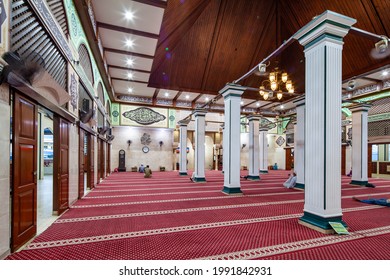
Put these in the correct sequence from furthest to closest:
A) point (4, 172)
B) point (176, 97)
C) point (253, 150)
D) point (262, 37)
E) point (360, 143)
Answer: point (176, 97)
point (253, 150)
point (262, 37)
point (360, 143)
point (4, 172)

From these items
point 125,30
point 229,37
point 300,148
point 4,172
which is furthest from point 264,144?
point 4,172

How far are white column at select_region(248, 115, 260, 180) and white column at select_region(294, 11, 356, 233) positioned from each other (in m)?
5.93

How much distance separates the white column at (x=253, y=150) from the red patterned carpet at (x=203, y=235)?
4.64 metres

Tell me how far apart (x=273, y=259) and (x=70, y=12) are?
5063 millimetres

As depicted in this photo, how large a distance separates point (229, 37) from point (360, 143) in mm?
6039

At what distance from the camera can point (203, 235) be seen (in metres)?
2.52

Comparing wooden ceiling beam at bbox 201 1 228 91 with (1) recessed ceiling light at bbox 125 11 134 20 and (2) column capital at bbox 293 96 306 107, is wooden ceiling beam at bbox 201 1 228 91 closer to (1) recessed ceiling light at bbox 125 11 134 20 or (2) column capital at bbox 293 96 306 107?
(1) recessed ceiling light at bbox 125 11 134 20

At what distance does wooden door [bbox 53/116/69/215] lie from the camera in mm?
3414

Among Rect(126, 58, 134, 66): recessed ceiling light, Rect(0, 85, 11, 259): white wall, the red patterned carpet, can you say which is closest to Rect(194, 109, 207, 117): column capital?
Rect(126, 58, 134, 66): recessed ceiling light

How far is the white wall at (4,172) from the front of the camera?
1918 mm

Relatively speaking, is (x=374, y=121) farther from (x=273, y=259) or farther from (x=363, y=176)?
(x=273, y=259)

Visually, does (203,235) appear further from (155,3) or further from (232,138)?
(155,3)

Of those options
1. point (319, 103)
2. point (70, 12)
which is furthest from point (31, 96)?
point (319, 103)

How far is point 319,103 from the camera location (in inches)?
109
